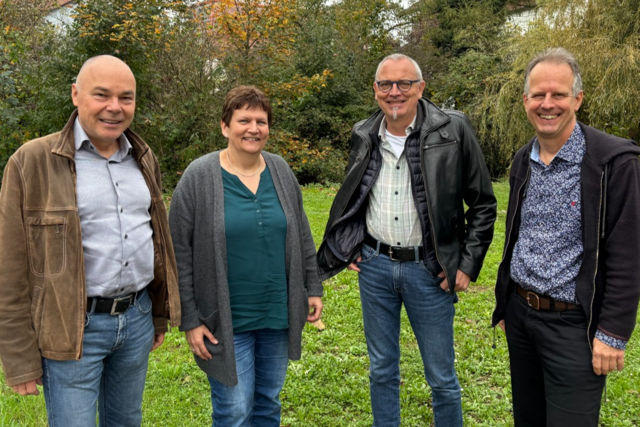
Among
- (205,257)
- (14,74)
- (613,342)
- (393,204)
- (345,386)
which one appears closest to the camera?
(613,342)

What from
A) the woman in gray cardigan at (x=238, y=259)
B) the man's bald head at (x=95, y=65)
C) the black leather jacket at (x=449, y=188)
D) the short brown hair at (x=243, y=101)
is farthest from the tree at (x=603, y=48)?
the man's bald head at (x=95, y=65)

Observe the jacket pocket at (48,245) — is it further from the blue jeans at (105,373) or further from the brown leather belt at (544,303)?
the brown leather belt at (544,303)

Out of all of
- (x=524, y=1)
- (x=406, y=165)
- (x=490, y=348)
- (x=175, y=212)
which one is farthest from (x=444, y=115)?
(x=524, y=1)

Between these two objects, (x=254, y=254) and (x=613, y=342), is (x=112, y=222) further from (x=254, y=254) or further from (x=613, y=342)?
(x=613, y=342)

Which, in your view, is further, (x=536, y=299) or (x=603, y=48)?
(x=603, y=48)

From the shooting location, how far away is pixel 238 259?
2576 millimetres

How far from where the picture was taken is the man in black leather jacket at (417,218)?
9.08 ft

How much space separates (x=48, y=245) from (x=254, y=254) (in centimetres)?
96

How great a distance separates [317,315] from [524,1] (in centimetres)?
2461

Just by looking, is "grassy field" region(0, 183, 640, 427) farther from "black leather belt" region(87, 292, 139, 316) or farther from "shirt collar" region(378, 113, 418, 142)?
"shirt collar" region(378, 113, 418, 142)

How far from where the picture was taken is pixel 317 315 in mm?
2939

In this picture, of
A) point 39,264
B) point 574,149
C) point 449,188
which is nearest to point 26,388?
point 39,264

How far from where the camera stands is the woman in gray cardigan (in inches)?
100

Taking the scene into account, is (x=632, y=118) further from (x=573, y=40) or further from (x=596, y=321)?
(x=596, y=321)
